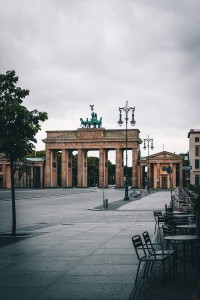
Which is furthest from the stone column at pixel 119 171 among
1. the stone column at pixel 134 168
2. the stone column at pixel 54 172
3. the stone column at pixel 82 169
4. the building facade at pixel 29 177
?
the building facade at pixel 29 177

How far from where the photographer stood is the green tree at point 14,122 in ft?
61.7

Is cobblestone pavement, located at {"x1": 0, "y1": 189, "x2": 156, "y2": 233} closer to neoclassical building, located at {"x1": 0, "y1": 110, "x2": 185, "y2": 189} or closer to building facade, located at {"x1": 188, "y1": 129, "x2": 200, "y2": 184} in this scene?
neoclassical building, located at {"x1": 0, "y1": 110, "x2": 185, "y2": 189}

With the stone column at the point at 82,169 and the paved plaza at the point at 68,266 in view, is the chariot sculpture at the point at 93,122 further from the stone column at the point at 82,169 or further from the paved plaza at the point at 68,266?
the paved plaza at the point at 68,266

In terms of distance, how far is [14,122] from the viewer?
62.7 ft

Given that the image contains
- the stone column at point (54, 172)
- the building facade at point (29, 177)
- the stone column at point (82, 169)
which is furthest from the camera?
the building facade at point (29, 177)

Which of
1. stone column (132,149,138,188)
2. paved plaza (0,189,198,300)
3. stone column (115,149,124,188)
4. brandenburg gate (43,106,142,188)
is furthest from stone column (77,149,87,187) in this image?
paved plaza (0,189,198,300)

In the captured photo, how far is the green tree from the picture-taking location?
18.8m

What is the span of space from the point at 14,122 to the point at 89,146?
112 meters

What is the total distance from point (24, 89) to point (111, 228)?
7.62 metres

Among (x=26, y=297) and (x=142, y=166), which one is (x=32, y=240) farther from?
(x=142, y=166)

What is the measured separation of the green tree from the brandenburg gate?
356 feet

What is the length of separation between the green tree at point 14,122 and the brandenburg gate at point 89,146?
10847cm

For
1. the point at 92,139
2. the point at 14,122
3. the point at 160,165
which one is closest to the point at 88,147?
the point at 92,139

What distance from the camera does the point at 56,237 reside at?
60.6 ft
